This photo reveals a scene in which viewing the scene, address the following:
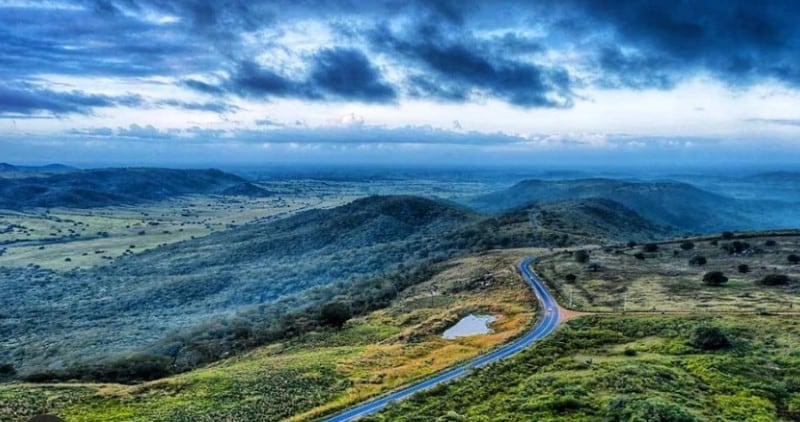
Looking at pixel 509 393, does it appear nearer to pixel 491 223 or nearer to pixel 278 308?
pixel 278 308

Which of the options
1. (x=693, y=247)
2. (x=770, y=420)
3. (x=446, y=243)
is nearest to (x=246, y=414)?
(x=770, y=420)

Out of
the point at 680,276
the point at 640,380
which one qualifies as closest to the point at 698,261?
the point at 680,276

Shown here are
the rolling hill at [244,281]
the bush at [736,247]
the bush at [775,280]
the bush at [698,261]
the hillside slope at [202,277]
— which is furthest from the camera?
the hillside slope at [202,277]

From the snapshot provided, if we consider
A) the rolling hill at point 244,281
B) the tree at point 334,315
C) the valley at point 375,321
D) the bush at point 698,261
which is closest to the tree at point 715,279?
the valley at point 375,321

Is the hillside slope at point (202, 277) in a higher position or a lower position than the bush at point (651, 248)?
lower

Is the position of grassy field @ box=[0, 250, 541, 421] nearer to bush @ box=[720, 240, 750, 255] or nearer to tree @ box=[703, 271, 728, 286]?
tree @ box=[703, 271, 728, 286]

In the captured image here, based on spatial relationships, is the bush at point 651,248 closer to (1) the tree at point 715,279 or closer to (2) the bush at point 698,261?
(2) the bush at point 698,261

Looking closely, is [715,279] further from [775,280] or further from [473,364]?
[473,364]
